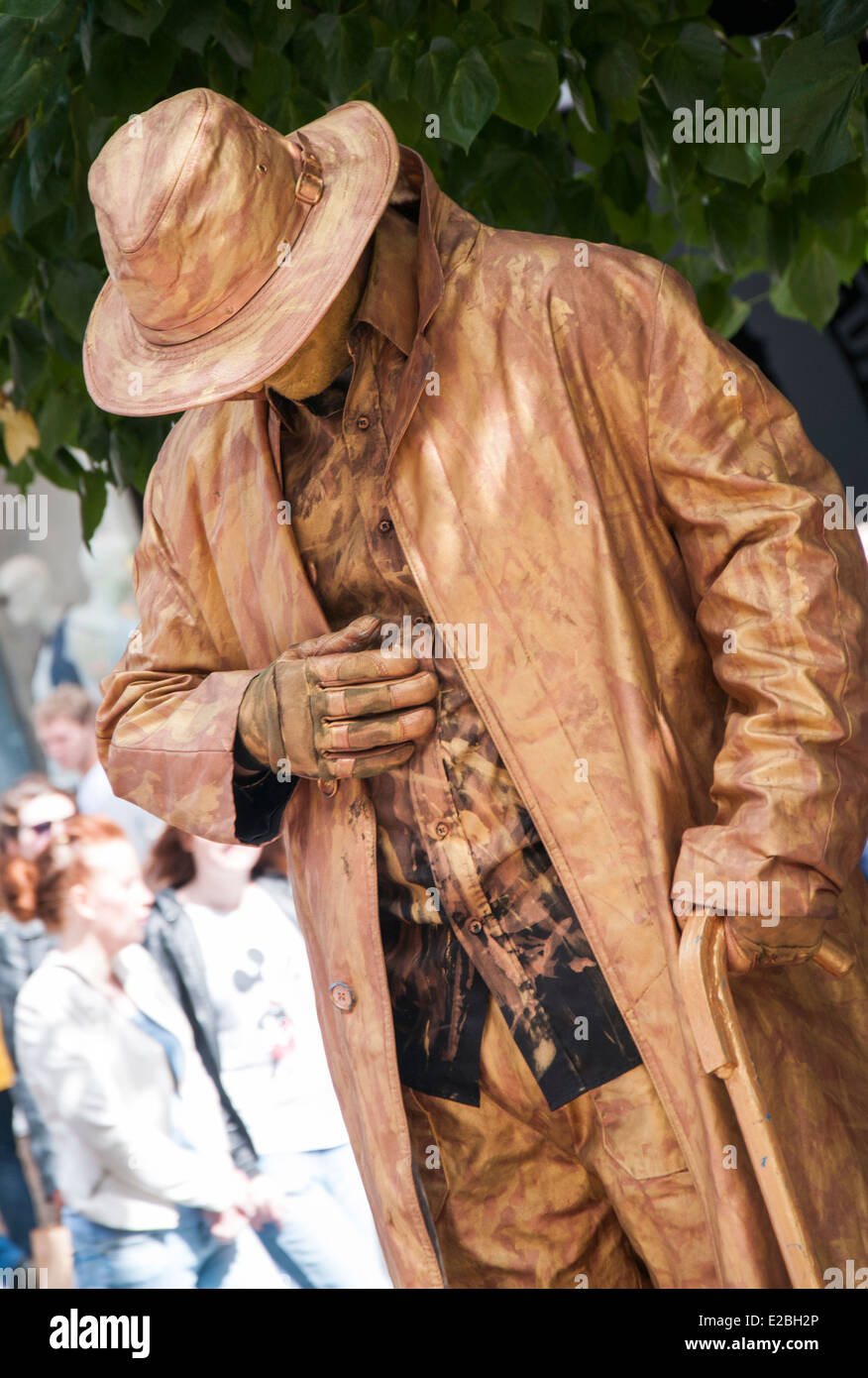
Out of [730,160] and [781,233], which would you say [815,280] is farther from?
[730,160]

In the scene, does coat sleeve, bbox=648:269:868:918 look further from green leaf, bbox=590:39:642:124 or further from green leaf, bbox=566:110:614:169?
green leaf, bbox=566:110:614:169

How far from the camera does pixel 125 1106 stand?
4.17 metres

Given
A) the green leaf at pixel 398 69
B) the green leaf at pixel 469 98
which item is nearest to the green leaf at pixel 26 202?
the green leaf at pixel 398 69

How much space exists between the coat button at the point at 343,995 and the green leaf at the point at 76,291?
4.01 feet

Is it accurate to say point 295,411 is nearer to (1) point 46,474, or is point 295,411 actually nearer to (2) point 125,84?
(2) point 125,84

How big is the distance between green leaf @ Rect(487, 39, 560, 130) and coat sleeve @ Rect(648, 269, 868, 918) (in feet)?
2.17

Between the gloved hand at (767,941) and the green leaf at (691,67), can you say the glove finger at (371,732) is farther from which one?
the green leaf at (691,67)

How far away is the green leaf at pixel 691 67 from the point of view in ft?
7.80

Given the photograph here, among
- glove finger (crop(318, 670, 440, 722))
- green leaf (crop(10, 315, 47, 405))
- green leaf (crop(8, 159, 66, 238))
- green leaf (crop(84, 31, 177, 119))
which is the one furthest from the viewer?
green leaf (crop(10, 315, 47, 405))

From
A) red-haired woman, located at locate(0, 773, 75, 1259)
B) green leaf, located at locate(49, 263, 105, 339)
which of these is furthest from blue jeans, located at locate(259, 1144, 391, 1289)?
green leaf, located at locate(49, 263, 105, 339)

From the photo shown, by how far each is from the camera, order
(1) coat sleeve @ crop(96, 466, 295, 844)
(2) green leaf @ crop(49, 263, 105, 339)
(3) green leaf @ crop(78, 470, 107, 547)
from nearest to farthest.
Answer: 1. (1) coat sleeve @ crop(96, 466, 295, 844)
2. (2) green leaf @ crop(49, 263, 105, 339)
3. (3) green leaf @ crop(78, 470, 107, 547)

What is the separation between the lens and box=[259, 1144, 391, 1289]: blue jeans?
4.15 meters

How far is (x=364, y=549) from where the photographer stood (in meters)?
1.84

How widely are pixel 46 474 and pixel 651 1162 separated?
1.84 meters
